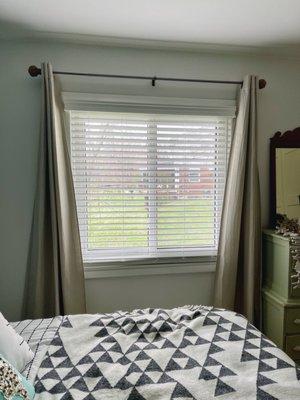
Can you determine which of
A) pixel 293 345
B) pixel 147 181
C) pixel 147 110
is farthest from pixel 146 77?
pixel 293 345

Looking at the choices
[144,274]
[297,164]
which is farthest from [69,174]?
[297,164]

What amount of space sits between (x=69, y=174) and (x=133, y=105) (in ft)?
2.31

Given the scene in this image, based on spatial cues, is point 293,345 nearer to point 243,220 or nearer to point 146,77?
point 243,220

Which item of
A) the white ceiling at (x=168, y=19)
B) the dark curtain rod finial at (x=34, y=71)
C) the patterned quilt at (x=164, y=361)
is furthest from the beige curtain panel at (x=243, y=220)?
the dark curtain rod finial at (x=34, y=71)

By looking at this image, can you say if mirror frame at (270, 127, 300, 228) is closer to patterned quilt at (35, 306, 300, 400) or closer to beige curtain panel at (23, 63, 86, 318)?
patterned quilt at (35, 306, 300, 400)

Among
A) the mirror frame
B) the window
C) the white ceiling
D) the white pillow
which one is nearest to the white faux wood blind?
the window

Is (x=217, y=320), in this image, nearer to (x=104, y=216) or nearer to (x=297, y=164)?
(x=104, y=216)

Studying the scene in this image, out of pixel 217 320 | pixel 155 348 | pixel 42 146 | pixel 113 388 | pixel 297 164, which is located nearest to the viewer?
pixel 113 388

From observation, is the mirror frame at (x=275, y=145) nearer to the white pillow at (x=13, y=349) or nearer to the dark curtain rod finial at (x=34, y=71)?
the dark curtain rod finial at (x=34, y=71)

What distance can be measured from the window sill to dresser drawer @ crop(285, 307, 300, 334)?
2.05 ft

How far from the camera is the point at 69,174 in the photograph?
2.22 m

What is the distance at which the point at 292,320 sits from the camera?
2.15 m

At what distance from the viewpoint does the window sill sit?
7.85 feet

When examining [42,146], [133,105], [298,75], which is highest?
[298,75]
